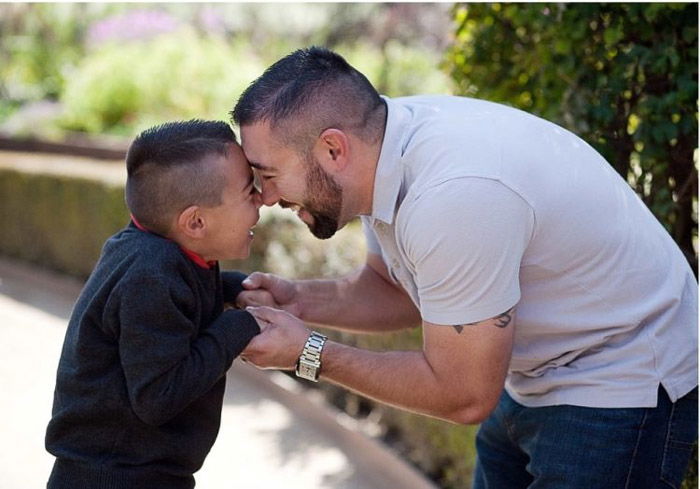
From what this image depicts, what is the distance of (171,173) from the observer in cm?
252

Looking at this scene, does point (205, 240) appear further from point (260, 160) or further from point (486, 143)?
point (486, 143)

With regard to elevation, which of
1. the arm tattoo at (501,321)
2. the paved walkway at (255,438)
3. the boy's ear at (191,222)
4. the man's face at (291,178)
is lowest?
the paved walkway at (255,438)

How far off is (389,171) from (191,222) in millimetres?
536

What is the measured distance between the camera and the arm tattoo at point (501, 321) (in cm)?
241

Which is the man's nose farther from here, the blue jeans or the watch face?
the blue jeans

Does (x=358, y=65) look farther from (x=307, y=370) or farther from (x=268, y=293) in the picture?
(x=307, y=370)

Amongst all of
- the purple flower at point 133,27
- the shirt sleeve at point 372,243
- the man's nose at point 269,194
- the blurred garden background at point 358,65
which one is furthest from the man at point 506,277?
the purple flower at point 133,27

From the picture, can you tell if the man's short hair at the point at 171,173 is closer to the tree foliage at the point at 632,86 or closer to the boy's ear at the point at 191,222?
the boy's ear at the point at 191,222

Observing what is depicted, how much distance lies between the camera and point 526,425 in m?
2.75

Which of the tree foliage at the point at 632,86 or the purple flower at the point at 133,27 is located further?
the purple flower at the point at 133,27

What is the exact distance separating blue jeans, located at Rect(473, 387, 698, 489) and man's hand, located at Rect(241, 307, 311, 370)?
0.69m

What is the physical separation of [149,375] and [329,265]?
3.50 metres

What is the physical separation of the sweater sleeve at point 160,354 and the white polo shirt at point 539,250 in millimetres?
592

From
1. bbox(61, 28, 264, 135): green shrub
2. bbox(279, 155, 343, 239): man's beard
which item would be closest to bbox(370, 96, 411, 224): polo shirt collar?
bbox(279, 155, 343, 239): man's beard
